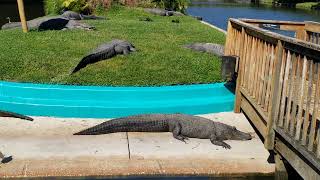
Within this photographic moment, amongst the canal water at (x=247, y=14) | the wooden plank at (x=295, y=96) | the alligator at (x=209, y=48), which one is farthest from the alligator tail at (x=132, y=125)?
the canal water at (x=247, y=14)

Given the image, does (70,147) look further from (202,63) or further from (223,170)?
(202,63)

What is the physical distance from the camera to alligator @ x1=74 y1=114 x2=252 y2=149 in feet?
19.6

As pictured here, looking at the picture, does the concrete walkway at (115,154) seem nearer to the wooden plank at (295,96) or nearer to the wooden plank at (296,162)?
the wooden plank at (296,162)

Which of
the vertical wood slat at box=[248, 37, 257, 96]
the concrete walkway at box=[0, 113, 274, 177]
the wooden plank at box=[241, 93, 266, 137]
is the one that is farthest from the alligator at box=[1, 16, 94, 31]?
the vertical wood slat at box=[248, 37, 257, 96]

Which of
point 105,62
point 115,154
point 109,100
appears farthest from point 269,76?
point 105,62

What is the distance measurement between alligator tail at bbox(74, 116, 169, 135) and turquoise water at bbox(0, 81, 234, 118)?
64cm

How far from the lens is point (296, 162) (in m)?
4.50

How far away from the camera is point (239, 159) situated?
213 inches

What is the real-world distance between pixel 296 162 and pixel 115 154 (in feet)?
6.56

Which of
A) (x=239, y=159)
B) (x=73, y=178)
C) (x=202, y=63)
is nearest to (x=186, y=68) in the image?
(x=202, y=63)

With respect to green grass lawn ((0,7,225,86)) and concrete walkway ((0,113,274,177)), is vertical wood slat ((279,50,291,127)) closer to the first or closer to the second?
concrete walkway ((0,113,274,177))

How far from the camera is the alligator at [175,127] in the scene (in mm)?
5984

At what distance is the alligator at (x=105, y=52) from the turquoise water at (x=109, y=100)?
40.7 inches

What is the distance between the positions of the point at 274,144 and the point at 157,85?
9.41 feet
